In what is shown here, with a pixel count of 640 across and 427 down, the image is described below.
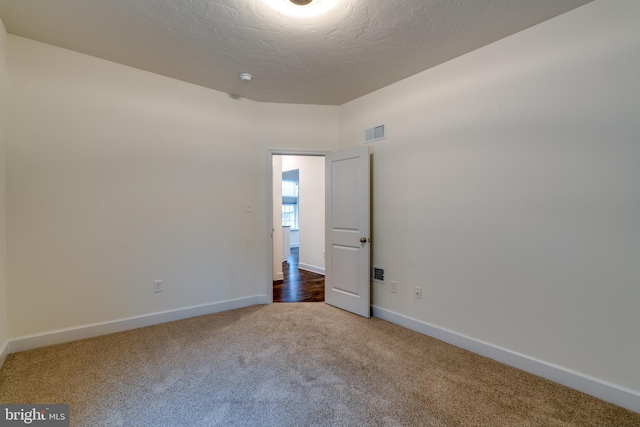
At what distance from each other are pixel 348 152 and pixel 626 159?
7.79 feet

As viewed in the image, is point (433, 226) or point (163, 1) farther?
point (433, 226)

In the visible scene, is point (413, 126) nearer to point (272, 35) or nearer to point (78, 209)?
point (272, 35)

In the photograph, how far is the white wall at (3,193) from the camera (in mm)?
2221

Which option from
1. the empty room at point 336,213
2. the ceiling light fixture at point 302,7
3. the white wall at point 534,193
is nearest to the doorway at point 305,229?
the empty room at point 336,213

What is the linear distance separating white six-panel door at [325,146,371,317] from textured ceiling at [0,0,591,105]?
1023 millimetres

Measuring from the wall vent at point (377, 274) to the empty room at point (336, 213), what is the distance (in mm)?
29

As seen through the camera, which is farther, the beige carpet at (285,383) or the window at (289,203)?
the window at (289,203)

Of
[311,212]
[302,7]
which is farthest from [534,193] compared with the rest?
[311,212]

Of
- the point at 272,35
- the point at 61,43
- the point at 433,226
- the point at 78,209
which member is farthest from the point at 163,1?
the point at 433,226

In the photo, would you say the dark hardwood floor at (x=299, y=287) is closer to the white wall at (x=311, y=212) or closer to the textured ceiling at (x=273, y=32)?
the white wall at (x=311, y=212)

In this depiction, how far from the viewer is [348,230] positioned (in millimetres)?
3508

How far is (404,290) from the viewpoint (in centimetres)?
307

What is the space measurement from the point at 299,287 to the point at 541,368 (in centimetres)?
325

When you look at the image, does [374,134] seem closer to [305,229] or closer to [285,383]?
[285,383]
